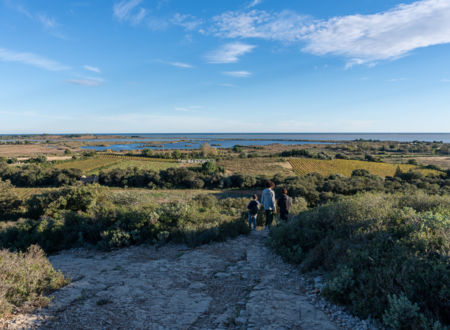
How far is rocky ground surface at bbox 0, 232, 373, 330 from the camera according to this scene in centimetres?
372

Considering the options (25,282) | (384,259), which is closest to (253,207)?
(384,259)

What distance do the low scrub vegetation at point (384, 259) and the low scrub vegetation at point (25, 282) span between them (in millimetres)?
4855

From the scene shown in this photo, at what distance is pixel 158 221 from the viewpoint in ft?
28.7

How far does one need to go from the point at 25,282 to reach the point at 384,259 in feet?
19.5

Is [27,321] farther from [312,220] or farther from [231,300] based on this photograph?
[312,220]

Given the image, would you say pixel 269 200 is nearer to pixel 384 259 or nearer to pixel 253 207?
pixel 253 207

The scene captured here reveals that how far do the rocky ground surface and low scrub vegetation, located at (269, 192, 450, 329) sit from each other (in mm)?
365

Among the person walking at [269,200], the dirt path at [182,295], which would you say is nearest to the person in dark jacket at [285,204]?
the person walking at [269,200]

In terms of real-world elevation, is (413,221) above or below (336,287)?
above

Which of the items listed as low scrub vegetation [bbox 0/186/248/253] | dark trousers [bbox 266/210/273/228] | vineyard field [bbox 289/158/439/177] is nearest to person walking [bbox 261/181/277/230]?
dark trousers [bbox 266/210/273/228]

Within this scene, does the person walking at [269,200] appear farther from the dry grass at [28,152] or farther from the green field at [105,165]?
the dry grass at [28,152]

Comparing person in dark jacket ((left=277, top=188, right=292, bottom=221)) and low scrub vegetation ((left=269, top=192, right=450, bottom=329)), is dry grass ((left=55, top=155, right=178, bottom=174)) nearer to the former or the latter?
person in dark jacket ((left=277, top=188, right=292, bottom=221))

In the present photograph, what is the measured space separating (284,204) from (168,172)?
39348 mm

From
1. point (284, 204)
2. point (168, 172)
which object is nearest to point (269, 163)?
point (168, 172)
